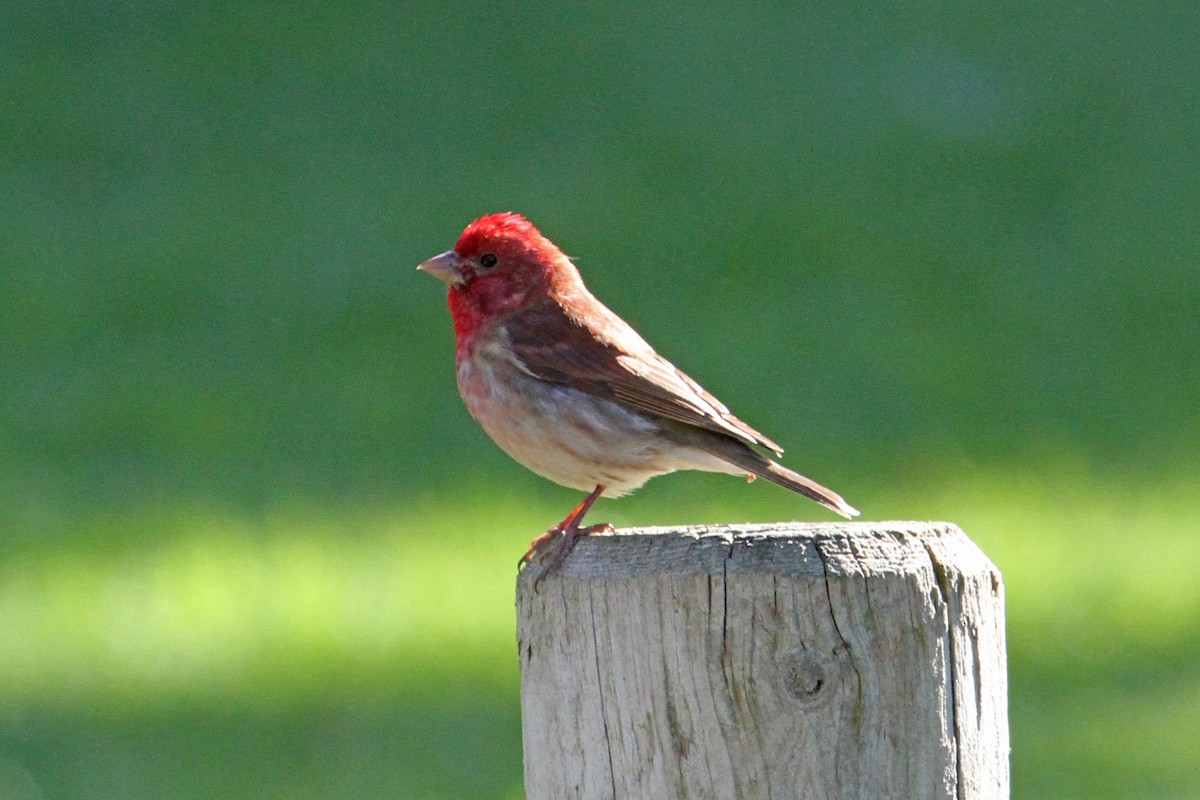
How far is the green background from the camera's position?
341 inches

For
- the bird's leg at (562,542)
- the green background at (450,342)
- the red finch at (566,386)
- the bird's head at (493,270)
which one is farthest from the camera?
the green background at (450,342)

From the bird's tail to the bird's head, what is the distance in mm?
908

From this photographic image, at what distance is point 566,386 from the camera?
220 inches

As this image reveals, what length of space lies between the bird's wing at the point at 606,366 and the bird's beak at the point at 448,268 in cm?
24

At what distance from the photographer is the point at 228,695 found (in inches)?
338

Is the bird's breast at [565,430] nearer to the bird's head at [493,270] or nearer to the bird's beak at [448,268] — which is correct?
the bird's head at [493,270]

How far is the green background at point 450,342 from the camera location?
8656mm

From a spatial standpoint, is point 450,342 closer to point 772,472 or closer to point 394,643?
point 394,643

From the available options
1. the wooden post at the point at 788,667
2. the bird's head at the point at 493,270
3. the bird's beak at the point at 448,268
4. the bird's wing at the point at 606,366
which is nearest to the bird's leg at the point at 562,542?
the wooden post at the point at 788,667

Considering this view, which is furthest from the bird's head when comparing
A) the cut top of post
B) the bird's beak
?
the cut top of post

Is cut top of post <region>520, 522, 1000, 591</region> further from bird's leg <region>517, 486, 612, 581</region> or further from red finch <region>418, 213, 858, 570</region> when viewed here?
red finch <region>418, 213, 858, 570</region>

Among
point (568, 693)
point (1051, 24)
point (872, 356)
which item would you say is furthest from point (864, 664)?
point (1051, 24)

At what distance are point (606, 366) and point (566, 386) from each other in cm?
14

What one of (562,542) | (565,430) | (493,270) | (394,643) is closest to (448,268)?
(493,270)
